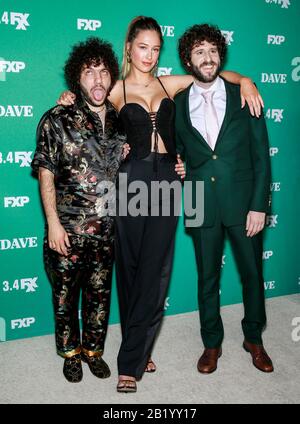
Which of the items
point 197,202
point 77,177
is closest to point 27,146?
point 77,177

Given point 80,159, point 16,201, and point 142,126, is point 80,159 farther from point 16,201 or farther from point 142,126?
point 16,201

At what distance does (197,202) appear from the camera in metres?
Result: 2.69

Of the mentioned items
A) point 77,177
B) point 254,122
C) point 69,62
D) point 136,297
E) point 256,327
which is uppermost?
point 69,62

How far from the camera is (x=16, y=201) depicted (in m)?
3.00

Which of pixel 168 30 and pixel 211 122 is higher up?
pixel 168 30

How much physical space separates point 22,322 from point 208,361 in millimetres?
1328

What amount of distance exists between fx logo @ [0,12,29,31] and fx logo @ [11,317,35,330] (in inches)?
75.9


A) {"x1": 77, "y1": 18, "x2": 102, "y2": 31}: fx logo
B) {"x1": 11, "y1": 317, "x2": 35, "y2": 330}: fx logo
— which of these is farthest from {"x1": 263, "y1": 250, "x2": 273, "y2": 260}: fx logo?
{"x1": 77, "y1": 18, "x2": 102, "y2": 31}: fx logo

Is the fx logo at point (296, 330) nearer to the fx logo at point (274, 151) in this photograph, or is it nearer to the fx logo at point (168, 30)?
the fx logo at point (274, 151)

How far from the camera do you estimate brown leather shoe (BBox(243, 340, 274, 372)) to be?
2680mm

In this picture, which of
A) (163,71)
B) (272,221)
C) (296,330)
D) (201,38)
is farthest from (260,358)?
(163,71)

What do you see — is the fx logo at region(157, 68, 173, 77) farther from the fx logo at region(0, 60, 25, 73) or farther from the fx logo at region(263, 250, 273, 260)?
the fx logo at region(263, 250, 273, 260)
